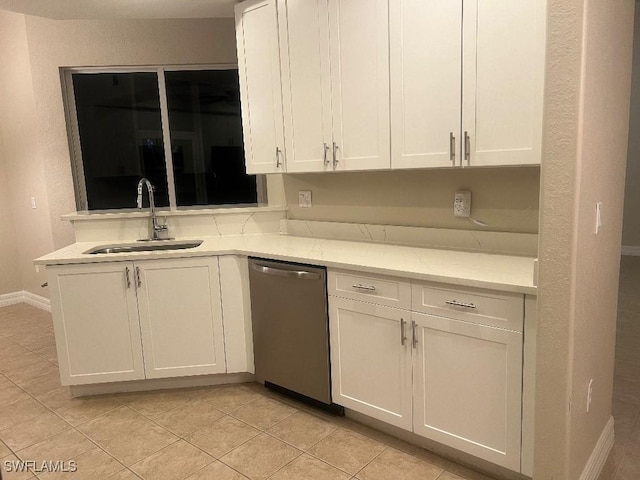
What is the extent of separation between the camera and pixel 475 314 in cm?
188

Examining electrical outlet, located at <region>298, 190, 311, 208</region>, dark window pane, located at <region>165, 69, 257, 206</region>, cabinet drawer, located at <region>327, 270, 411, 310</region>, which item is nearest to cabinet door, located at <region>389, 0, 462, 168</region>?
cabinet drawer, located at <region>327, 270, 411, 310</region>

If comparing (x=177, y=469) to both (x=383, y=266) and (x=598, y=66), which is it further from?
(x=598, y=66)

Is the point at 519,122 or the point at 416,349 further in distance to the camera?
the point at 416,349

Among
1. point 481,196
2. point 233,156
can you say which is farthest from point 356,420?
point 233,156


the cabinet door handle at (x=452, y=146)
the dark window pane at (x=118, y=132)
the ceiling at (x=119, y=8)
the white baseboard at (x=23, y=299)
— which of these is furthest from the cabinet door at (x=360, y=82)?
the white baseboard at (x=23, y=299)

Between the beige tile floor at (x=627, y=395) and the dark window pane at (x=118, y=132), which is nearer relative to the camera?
the beige tile floor at (x=627, y=395)

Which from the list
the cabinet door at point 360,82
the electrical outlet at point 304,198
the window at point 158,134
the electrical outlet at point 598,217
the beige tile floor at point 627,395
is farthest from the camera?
the window at point 158,134

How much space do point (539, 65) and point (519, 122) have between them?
0.72 ft

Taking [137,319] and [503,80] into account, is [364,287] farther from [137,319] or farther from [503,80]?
[137,319]

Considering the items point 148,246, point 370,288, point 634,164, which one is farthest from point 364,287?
point 634,164

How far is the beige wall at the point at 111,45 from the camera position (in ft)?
12.3

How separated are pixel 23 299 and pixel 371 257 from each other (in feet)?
13.9

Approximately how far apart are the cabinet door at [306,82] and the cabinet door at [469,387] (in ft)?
3.71

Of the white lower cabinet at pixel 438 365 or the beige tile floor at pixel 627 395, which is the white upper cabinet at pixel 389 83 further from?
the beige tile floor at pixel 627 395
